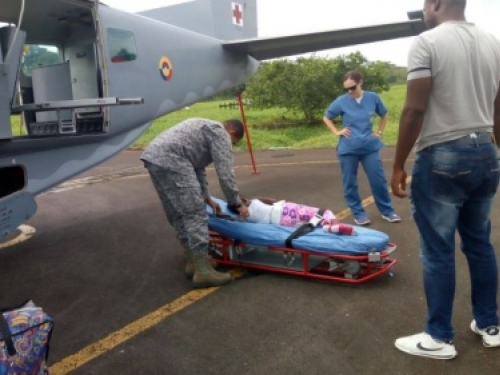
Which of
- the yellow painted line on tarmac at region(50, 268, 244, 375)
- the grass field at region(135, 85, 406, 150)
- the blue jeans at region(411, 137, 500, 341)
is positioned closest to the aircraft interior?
the yellow painted line on tarmac at region(50, 268, 244, 375)

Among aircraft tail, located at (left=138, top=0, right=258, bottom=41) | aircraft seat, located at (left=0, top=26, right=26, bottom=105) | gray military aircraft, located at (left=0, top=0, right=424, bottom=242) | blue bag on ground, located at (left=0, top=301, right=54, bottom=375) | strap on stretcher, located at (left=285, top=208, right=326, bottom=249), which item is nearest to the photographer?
blue bag on ground, located at (left=0, top=301, right=54, bottom=375)

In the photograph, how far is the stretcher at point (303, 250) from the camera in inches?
168

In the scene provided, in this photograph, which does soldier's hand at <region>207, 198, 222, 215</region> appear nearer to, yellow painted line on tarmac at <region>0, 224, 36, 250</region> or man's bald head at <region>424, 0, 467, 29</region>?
man's bald head at <region>424, 0, 467, 29</region>

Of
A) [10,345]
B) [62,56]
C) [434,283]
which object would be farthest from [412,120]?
[62,56]

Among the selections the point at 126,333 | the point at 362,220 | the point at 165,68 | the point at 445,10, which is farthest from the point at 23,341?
the point at 165,68

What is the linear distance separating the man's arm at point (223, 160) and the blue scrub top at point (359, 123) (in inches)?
81.9

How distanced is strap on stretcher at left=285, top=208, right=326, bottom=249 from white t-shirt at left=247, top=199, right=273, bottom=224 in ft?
1.41

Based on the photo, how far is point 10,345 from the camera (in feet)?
8.19

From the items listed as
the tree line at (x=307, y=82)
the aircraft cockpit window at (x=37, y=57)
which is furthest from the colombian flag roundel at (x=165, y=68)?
the tree line at (x=307, y=82)

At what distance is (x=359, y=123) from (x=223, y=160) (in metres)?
2.29

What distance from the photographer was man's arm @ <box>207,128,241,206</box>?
14.8 ft

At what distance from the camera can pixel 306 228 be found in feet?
15.2

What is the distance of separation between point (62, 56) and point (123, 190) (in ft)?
11.9

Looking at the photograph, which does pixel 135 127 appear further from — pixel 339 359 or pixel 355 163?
pixel 339 359
